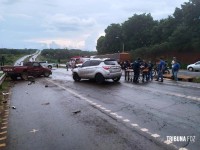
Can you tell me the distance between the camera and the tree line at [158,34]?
5694 centimetres

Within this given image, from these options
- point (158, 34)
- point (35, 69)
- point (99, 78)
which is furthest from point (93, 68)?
point (158, 34)

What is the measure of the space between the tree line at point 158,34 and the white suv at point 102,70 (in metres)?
35.3

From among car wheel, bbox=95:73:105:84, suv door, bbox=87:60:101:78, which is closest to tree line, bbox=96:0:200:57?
suv door, bbox=87:60:101:78

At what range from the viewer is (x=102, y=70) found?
2180cm

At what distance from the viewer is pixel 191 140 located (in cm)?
683

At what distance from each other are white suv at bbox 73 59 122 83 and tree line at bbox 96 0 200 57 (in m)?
35.3

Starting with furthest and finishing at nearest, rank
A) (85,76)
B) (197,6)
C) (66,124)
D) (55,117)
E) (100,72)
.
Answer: (197,6), (85,76), (100,72), (55,117), (66,124)

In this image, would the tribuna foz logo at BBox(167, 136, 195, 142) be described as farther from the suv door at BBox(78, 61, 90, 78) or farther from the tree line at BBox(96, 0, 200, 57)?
Result: the tree line at BBox(96, 0, 200, 57)

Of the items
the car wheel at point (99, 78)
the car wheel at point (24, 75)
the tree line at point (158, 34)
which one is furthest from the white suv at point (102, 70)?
the tree line at point (158, 34)

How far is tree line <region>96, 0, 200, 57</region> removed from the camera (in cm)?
5694

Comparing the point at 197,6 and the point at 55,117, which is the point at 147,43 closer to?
the point at 197,6

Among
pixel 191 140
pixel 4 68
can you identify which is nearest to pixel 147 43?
pixel 4 68

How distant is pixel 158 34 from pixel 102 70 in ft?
175

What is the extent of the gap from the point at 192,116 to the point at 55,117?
14.2 ft
